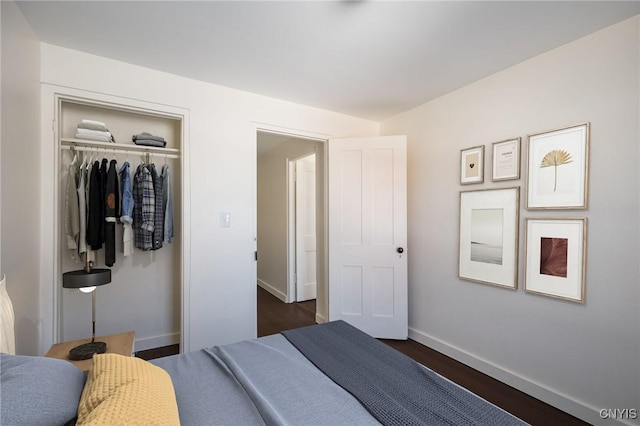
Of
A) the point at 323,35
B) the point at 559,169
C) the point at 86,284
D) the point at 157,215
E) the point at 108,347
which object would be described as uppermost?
the point at 323,35

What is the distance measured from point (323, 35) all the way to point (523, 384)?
9.11 ft

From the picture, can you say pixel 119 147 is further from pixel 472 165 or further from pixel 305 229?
pixel 472 165

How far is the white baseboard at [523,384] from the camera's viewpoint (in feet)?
5.75

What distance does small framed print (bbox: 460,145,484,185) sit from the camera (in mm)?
2359

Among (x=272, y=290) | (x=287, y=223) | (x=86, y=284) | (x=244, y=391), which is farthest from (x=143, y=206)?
(x=272, y=290)

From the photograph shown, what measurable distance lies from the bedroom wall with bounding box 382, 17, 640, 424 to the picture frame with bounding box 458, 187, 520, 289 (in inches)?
2.6

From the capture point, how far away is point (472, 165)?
7.97 ft

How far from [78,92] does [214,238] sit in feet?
4.60

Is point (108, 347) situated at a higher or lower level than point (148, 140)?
lower

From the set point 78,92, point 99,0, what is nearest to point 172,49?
point 99,0

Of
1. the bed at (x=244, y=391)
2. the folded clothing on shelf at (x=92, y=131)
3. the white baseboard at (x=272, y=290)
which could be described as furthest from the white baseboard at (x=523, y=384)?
the folded clothing on shelf at (x=92, y=131)

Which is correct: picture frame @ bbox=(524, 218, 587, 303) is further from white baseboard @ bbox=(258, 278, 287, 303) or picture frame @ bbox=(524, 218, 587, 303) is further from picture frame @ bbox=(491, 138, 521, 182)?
white baseboard @ bbox=(258, 278, 287, 303)

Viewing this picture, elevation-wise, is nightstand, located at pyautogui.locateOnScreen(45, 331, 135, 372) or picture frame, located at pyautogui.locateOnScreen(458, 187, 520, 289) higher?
picture frame, located at pyautogui.locateOnScreen(458, 187, 520, 289)

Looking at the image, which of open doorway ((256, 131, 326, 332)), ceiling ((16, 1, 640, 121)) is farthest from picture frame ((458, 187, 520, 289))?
open doorway ((256, 131, 326, 332))
